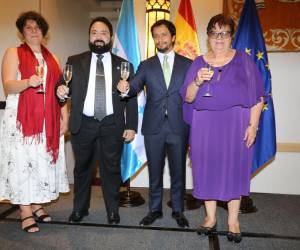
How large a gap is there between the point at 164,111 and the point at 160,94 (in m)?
0.14

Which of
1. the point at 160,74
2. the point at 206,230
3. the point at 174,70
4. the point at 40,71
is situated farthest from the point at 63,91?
the point at 206,230

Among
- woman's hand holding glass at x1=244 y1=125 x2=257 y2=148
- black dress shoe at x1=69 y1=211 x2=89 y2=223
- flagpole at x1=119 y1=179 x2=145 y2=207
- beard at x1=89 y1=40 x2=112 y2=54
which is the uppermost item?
beard at x1=89 y1=40 x2=112 y2=54

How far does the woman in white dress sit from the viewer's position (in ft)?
8.56

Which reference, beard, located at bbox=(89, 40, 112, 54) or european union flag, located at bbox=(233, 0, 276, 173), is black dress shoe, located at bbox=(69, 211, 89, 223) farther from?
european union flag, located at bbox=(233, 0, 276, 173)

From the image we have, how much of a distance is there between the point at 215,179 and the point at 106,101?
1.04 meters

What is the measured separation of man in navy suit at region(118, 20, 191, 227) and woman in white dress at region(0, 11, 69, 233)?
27.7 inches

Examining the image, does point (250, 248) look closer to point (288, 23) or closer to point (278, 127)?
point (278, 127)

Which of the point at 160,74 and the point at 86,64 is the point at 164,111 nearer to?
the point at 160,74

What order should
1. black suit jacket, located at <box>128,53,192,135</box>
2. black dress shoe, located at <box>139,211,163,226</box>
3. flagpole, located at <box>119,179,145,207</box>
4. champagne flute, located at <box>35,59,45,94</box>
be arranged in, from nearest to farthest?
champagne flute, located at <box>35,59,45,94</box> → black suit jacket, located at <box>128,53,192,135</box> → black dress shoe, located at <box>139,211,163,226</box> → flagpole, located at <box>119,179,145,207</box>

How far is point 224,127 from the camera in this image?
2.44 metres

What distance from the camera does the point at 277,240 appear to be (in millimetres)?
2598

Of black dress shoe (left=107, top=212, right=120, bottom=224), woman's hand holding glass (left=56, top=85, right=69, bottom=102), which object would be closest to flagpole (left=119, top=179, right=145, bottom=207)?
black dress shoe (left=107, top=212, right=120, bottom=224)

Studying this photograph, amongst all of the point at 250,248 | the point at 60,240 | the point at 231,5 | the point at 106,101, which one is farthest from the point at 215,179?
the point at 231,5

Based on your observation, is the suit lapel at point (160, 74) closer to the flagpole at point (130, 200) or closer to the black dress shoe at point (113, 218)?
the black dress shoe at point (113, 218)
